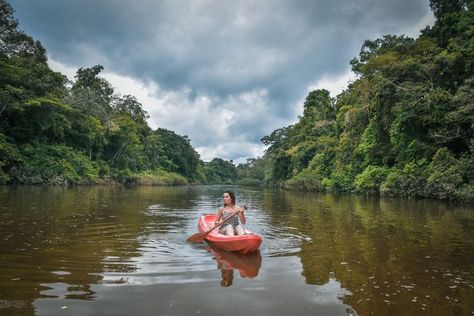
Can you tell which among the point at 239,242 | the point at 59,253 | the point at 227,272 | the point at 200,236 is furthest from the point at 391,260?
the point at 59,253

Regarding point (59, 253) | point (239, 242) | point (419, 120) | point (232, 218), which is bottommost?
point (59, 253)

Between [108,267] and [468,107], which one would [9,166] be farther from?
[468,107]

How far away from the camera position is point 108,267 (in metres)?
5.71

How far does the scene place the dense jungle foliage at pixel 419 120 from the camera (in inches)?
821

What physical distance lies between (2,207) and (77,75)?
4331 centimetres

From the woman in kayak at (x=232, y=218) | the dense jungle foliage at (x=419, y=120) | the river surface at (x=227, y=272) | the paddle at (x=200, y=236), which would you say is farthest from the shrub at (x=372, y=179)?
the paddle at (x=200, y=236)

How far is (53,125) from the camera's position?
34750 millimetres

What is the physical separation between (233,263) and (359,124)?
28864 mm

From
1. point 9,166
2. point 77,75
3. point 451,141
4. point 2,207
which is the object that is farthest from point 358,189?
point 77,75

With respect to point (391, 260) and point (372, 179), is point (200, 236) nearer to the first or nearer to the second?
point (391, 260)

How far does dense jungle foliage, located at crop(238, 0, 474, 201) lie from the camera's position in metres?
20.8

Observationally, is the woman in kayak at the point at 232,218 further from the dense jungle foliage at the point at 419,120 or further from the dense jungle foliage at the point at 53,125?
the dense jungle foliage at the point at 53,125

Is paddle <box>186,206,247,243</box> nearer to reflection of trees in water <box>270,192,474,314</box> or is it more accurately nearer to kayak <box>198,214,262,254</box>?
kayak <box>198,214,262,254</box>

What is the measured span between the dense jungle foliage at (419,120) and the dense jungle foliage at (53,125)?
2535 centimetres
